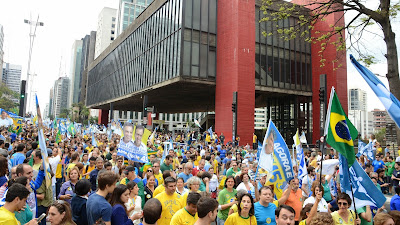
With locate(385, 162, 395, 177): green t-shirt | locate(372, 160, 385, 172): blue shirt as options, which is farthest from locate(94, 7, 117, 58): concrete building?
locate(385, 162, 395, 177): green t-shirt

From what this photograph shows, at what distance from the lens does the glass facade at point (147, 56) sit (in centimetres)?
2944

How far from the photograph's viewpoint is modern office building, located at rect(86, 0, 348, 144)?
26656mm

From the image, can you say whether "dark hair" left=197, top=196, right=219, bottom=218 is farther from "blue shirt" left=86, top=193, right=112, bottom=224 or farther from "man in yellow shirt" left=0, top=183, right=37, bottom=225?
"man in yellow shirt" left=0, top=183, right=37, bottom=225

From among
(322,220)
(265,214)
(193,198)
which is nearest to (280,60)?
(265,214)

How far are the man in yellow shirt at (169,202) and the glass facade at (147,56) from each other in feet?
78.1

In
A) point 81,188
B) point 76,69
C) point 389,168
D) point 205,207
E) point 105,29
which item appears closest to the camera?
point 205,207

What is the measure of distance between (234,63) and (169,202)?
23.0 m

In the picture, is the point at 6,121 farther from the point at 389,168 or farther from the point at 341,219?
the point at 389,168

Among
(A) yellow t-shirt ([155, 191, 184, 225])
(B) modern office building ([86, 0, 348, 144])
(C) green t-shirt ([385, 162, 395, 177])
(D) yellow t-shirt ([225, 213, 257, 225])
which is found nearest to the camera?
(D) yellow t-shirt ([225, 213, 257, 225])

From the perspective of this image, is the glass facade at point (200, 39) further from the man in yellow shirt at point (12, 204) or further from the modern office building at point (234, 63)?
the man in yellow shirt at point (12, 204)

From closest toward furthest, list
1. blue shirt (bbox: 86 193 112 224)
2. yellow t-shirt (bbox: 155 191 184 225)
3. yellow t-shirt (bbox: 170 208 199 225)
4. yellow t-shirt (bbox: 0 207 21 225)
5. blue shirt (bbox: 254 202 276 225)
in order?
yellow t-shirt (bbox: 0 207 21 225), blue shirt (bbox: 86 193 112 224), yellow t-shirt (bbox: 170 208 199 225), blue shirt (bbox: 254 202 276 225), yellow t-shirt (bbox: 155 191 184 225)

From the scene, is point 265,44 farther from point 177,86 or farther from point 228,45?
point 177,86

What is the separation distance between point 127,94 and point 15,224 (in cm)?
4067

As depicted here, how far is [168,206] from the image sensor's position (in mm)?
4727
